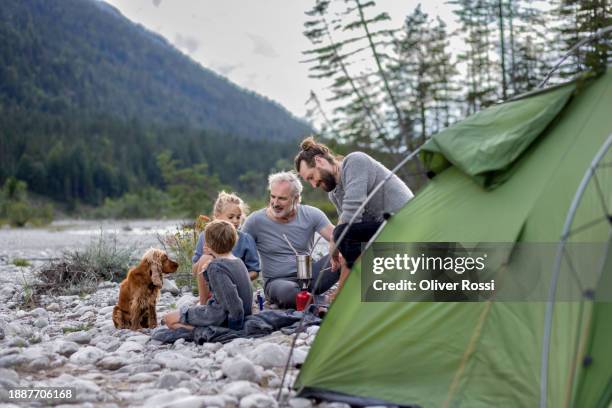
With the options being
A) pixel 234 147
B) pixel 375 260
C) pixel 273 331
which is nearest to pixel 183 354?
pixel 273 331

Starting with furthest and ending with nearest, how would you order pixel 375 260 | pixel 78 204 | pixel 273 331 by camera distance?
1. pixel 78 204
2. pixel 273 331
3. pixel 375 260

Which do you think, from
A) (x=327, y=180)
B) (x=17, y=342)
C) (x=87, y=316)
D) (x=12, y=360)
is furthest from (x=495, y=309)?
(x=87, y=316)

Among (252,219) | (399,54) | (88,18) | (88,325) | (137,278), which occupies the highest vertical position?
(88,18)

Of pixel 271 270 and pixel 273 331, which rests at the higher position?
pixel 271 270

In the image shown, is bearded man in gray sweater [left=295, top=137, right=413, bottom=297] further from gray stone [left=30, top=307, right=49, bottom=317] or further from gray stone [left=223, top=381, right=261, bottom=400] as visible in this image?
gray stone [left=30, top=307, right=49, bottom=317]

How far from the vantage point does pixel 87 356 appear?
5.12 meters

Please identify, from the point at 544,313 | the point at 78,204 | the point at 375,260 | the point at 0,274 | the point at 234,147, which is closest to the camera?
the point at 544,313

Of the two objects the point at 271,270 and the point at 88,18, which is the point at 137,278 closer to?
the point at 271,270

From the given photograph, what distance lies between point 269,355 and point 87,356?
141 cm

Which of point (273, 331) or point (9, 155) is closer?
point (273, 331)

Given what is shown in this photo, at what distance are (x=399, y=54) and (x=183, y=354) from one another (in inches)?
729

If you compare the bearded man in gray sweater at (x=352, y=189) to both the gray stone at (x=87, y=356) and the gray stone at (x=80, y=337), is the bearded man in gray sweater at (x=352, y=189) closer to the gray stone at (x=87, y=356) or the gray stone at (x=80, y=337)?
the gray stone at (x=87, y=356)

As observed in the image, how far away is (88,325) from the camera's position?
6590 mm

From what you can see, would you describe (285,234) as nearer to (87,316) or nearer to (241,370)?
(87,316)
